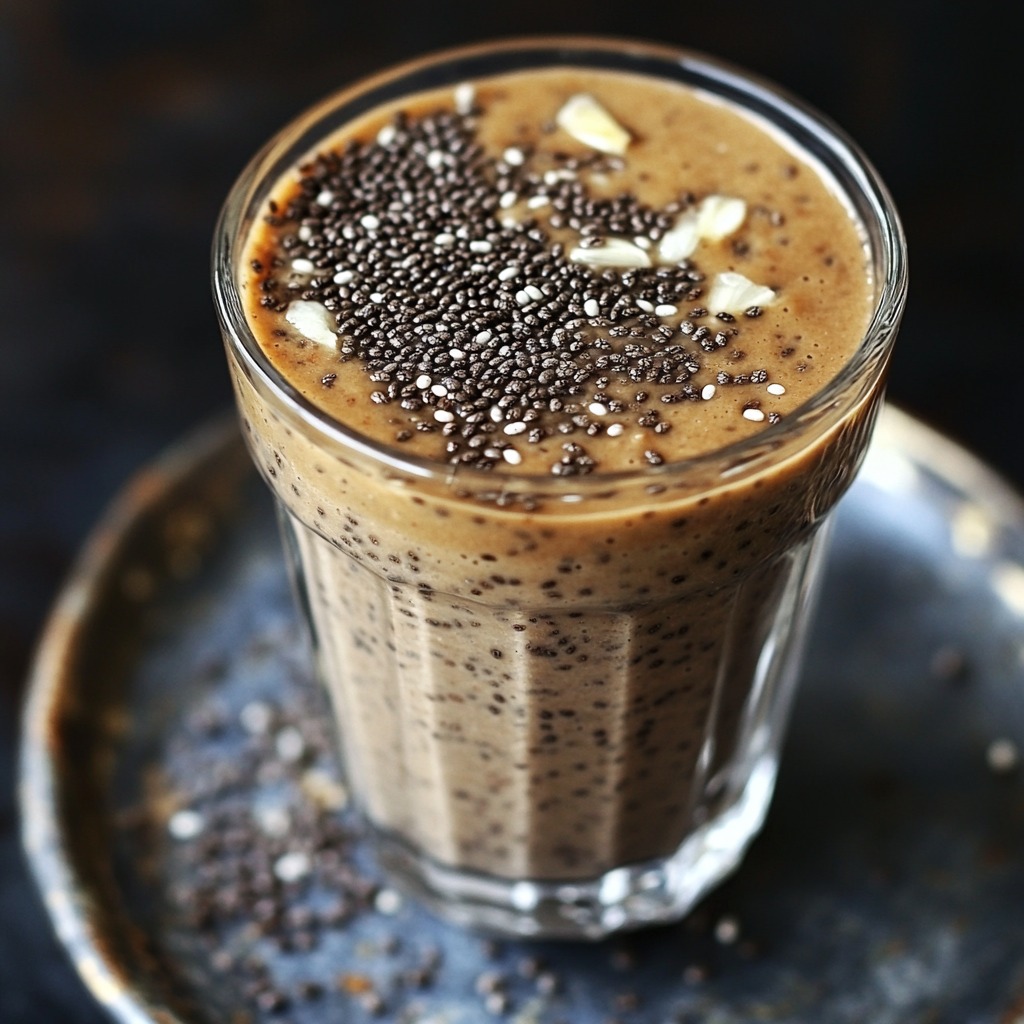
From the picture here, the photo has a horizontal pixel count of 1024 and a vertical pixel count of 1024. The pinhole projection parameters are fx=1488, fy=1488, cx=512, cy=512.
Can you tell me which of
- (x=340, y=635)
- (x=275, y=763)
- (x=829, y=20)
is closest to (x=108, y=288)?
(x=275, y=763)

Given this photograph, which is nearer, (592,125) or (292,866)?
(592,125)

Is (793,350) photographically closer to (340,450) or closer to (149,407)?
(340,450)

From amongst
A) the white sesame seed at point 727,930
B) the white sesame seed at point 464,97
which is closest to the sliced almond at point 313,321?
the white sesame seed at point 464,97

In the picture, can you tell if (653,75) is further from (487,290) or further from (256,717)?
(256,717)

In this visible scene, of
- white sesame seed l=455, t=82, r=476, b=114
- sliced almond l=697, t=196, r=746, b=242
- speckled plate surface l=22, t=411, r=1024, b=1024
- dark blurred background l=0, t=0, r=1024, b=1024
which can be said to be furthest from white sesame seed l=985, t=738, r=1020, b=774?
white sesame seed l=455, t=82, r=476, b=114

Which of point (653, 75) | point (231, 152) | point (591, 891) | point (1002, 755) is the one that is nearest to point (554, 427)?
point (653, 75)
